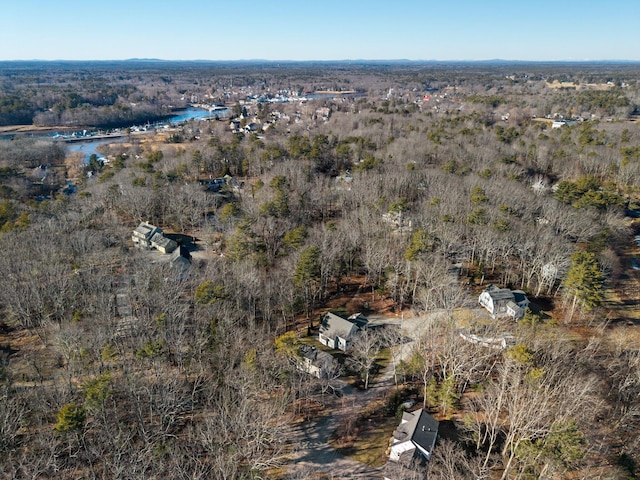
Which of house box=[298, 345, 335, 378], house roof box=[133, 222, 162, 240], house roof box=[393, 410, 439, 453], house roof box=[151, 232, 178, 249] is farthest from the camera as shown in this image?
house roof box=[133, 222, 162, 240]

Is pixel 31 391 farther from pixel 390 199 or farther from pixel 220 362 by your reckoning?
pixel 390 199

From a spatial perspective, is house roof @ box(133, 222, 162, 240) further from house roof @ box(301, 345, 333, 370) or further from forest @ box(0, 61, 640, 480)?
house roof @ box(301, 345, 333, 370)

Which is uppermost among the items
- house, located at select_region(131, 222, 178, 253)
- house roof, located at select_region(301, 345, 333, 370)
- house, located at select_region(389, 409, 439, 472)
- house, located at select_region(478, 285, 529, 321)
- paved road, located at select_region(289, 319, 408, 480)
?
house, located at select_region(131, 222, 178, 253)

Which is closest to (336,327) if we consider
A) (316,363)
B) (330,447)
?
(316,363)

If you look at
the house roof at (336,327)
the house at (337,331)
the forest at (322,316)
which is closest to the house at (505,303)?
the forest at (322,316)

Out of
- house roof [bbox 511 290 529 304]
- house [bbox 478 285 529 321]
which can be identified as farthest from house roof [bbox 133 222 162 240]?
house roof [bbox 511 290 529 304]

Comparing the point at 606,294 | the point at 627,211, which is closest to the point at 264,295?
Answer: the point at 606,294
